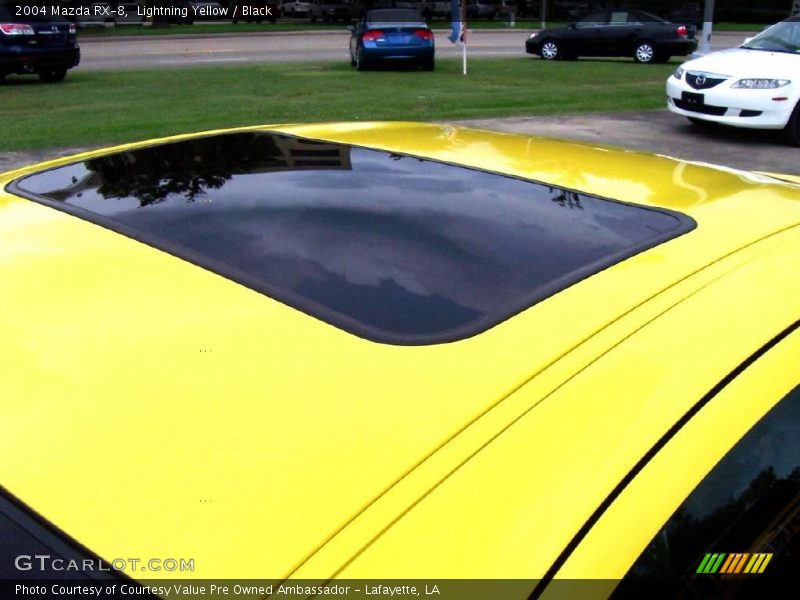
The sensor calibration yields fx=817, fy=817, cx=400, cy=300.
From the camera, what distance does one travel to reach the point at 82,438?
3.66 feet

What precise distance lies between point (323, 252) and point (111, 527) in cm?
74

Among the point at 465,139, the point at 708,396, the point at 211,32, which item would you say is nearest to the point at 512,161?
the point at 465,139

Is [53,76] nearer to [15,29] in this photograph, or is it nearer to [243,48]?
[15,29]

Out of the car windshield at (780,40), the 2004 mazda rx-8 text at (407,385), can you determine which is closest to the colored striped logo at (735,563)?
the 2004 mazda rx-8 text at (407,385)

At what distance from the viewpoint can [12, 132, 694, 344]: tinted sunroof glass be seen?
1.43 metres

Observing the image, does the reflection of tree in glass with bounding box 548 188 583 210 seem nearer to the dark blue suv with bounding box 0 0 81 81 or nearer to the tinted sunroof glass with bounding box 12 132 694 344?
the tinted sunroof glass with bounding box 12 132 694 344

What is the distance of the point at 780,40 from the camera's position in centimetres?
1102

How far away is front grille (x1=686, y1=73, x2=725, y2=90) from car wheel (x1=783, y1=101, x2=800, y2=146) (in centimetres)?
98

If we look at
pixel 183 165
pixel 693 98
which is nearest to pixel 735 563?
pixel 183 165

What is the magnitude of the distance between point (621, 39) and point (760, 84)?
1308 cm

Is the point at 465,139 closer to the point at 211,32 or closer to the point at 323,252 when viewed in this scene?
the point at 323,252

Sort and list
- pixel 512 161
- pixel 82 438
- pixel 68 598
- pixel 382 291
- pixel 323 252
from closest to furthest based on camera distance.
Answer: pixel 68 598
pixel 82 438
pixel 382 291
pixel 323 252
pixel 512 161

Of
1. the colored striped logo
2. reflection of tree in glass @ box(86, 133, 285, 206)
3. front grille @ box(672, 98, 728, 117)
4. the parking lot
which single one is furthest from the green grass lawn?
the colored striped logo

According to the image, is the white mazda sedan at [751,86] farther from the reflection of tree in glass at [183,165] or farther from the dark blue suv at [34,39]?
the dark blue suv at [34,39]
